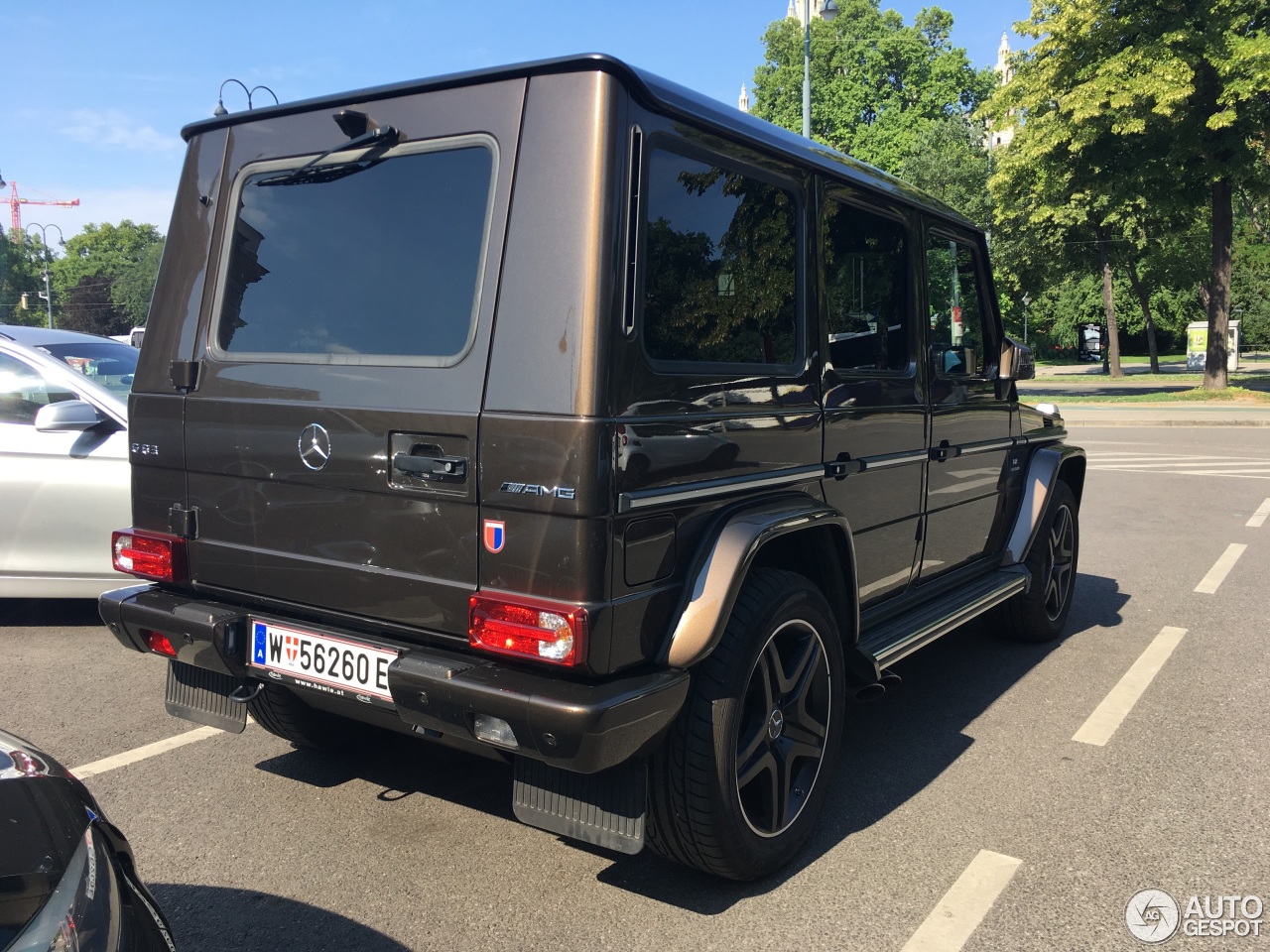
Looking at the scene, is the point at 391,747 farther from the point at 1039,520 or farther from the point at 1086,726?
the point at 1039,520

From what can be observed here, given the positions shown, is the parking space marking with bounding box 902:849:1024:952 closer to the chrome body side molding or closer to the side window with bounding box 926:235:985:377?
the chrome body side molding

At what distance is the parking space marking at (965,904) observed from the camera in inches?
108

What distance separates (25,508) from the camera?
545cm

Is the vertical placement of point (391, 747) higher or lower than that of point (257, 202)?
lower

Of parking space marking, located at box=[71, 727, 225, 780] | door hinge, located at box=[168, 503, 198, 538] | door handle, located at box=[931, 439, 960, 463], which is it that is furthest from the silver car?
door handle, located at box=[931, 439, 960, 463]

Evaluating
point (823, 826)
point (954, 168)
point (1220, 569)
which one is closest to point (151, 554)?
point (823, 826)

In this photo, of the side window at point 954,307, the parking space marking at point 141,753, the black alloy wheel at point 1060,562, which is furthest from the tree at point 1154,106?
the parking space marking at point 141,753

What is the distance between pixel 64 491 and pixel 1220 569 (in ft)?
24.3

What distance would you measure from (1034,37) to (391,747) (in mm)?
25497

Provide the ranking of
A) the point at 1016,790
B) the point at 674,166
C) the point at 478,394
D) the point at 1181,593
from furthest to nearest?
the point at 1181,593, the point at 1016,790, the point at 674,166, the point at 478,394

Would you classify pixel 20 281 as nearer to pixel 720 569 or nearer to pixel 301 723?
pixel 301 723

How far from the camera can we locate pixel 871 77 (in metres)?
53.5

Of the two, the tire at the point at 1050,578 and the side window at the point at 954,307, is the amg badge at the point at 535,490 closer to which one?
the side window at the point at 954,307

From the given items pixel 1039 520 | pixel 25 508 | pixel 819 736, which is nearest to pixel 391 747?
pixel 819 736
